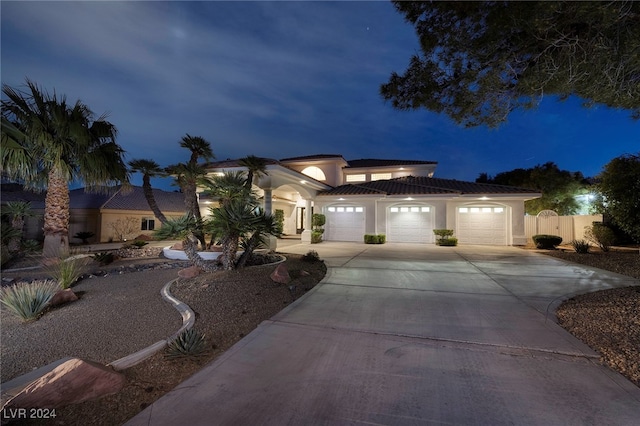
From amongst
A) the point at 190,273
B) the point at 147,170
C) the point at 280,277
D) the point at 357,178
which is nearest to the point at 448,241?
the point at 357,178

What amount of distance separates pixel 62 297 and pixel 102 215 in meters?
15.4

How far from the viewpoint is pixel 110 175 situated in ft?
33.2

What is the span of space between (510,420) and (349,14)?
1044 centimetres

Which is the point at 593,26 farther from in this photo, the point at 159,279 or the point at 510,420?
the point at 159,279

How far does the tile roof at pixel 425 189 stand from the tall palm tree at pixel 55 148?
11797 millimetres

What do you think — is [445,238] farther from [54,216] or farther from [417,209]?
[54,216]

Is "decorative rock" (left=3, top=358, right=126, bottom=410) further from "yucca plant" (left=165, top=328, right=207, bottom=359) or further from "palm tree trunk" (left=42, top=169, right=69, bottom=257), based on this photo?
"palm tree trunk" (left=42, top=169, right=69, bottom=257)

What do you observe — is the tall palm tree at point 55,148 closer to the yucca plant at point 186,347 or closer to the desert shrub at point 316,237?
the yucca plant at point 186,347

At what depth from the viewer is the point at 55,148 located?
8547 mm

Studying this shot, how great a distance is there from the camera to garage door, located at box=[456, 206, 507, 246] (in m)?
16.6

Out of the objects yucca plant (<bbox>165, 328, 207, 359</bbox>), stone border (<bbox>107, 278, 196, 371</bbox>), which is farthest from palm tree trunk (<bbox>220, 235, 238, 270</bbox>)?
yucca plant (<bbox>165, 328, 207, 359</bbox>)

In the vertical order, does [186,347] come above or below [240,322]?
above

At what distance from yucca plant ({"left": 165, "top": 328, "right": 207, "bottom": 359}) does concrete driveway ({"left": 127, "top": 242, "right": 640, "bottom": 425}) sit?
1.02ft

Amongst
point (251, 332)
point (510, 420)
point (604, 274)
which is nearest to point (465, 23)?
point (510, 420)
